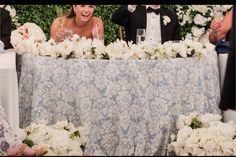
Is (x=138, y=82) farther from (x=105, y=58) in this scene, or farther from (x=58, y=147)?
(x=58, y=147)

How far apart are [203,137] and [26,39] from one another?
65.8 inches

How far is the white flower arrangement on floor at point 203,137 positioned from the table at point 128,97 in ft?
0.37

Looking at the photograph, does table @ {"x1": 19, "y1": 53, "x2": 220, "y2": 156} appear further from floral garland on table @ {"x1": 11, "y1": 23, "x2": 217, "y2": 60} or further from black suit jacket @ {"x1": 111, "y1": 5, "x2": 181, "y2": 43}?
black suit jacket @ {"x1": 111, "y1": 5, "x2": 181, "y2": 43}

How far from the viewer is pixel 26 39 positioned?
179 inches

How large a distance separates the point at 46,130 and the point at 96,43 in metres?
0.79

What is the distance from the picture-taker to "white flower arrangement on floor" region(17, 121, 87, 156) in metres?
3.86

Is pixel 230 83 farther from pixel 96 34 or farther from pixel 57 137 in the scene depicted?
pixel 96 34

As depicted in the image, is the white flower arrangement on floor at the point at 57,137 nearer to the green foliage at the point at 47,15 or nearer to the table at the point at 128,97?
the table at the point at 128,97

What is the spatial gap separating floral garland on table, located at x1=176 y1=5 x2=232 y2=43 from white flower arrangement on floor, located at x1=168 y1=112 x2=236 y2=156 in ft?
8.67

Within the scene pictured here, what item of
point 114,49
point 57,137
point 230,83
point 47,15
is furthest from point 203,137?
point 47,15

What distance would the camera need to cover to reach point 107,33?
23.4ft

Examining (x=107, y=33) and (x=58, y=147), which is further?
(x=107, y=33)

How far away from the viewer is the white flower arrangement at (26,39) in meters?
4.48
